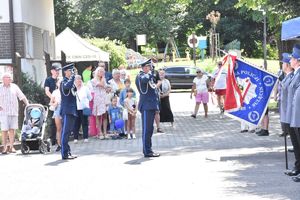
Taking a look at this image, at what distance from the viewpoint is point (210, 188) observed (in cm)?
975

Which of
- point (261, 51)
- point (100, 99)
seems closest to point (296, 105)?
point (100, 99)

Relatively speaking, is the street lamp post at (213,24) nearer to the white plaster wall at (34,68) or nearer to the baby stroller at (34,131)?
the white plaster wall at (34,68)

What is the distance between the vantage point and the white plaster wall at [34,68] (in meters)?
23.1

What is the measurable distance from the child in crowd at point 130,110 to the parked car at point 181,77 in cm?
2436

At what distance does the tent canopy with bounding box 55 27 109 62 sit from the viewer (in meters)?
31.5

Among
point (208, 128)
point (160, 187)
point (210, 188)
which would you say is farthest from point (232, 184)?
point (208, 128)

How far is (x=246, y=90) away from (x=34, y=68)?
1352cm

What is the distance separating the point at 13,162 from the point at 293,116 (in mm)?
6214

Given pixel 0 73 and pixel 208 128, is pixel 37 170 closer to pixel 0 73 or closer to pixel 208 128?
pixel 0 73

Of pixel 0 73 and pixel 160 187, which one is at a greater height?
pixel 0 73

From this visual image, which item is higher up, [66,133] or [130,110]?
[130,110]

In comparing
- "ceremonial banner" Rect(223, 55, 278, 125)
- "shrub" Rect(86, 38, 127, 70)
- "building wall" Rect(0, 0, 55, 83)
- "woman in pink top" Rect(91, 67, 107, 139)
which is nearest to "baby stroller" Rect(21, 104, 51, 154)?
"woman in pink top" Rect(91, 67, 107, 139)

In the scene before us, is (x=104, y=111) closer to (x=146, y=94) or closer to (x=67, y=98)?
(x=67, y=98)

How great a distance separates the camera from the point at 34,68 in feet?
82.0
